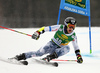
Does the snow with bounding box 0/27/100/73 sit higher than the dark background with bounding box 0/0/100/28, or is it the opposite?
the dark background with bounding box 0/0/100/28

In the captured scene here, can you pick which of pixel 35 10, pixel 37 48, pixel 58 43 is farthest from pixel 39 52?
pixel 35 10

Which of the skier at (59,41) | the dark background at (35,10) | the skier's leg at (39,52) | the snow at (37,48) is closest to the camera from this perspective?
the snow at (37,48)

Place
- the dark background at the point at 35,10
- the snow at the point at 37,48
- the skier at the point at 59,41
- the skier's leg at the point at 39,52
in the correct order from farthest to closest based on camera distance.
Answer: the dark background at the point at 35,10 → the skier at the point at 59,41 → the skier's leg at the point at 39,52 → the snow at the point at 37,48

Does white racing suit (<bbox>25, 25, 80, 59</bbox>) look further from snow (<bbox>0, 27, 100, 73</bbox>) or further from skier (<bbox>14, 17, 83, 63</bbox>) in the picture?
snow (<bbox>0, 27, 100, 73</bbox>)

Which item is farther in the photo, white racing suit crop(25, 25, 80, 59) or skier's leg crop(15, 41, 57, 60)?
white racing suit crop(25, 25, 80, 59)

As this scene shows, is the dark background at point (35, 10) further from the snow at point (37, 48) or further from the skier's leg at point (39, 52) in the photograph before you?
the skier's leg at point (39, 52)

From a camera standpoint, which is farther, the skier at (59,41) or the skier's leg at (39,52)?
the skier at (59,41)

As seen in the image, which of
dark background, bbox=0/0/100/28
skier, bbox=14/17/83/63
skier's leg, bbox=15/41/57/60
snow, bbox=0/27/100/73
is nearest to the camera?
snow, bbox=0/27/100/73

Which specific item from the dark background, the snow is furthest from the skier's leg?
the dark background

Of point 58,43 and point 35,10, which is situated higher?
point 35,10

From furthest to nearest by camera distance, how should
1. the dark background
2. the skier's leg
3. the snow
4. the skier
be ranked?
the dark background, the skier, the skier's leg, the snow

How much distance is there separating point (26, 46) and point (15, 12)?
1759 cm

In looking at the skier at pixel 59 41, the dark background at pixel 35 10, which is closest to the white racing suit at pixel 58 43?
the skier at pixel 59 41

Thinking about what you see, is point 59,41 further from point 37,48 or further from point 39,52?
point 37,48
